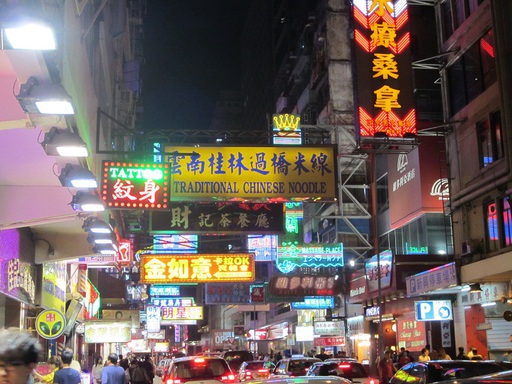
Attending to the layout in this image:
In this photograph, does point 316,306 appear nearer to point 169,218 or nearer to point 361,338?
point 361,338

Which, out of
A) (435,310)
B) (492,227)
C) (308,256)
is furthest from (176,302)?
(492,227)

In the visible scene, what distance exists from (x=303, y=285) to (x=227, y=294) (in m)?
9.53

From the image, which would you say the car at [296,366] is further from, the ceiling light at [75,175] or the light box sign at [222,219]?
the ceiling light at [75,175]

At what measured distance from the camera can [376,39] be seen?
71.1ft

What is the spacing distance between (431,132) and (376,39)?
4958mm

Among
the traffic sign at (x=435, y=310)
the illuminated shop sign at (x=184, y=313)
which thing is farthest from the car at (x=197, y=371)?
the illuminated shop sign at (x=184, y=313)

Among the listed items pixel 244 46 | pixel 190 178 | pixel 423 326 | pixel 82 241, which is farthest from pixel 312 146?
pixel 244 46

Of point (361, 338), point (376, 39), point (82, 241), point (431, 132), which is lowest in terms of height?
point (361, 338)

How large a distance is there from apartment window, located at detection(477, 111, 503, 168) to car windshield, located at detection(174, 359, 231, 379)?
10.3 meters

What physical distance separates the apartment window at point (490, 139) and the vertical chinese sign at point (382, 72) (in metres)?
2.59

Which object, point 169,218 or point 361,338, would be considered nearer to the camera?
point 169,218

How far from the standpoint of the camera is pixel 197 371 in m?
19.3

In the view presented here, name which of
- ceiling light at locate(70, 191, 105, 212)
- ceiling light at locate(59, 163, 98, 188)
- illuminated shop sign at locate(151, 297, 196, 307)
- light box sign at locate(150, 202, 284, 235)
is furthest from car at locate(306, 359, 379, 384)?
illuminated shop sign at locate(151, 297, 196, 307)

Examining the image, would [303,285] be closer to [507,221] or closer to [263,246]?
[263,246]
